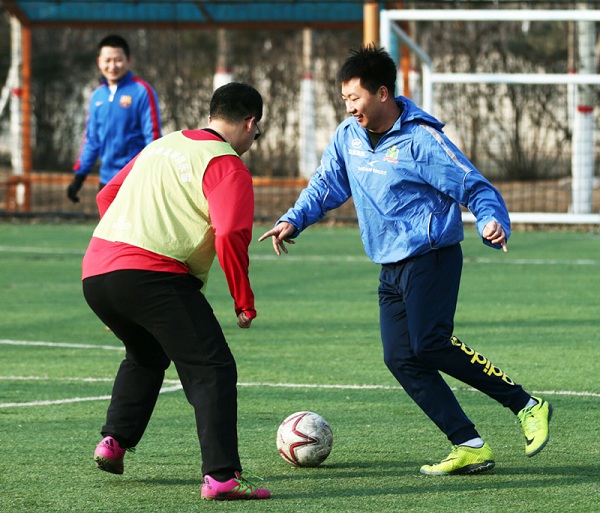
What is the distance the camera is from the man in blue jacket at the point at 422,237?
5.19 meters

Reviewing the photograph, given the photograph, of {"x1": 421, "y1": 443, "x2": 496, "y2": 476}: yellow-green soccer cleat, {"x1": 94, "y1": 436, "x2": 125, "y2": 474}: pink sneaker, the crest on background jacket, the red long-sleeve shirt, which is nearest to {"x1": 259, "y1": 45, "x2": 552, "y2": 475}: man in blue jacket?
{"x1": 421, "y1": 443, "x2": 496, "y2": 476}: yellow-green soccer cleat

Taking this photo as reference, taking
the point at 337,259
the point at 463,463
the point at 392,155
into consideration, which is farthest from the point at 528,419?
the point at 337,259

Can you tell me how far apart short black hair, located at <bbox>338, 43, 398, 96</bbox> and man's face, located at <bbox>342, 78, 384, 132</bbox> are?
0.07 ft

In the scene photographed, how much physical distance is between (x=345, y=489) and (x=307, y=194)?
1358 mm

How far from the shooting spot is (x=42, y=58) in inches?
1140

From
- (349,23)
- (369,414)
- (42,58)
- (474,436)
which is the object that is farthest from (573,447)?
(42,58)

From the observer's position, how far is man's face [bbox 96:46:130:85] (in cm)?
1024

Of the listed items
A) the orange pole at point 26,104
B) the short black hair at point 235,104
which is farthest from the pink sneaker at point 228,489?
the orange pole at point 26,104

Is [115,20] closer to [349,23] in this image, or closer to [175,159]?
[349,23]

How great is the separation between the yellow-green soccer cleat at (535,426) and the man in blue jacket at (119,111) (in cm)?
561

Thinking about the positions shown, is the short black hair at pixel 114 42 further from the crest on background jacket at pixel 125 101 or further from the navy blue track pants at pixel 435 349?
the navy blue track pants at pixel 435 349

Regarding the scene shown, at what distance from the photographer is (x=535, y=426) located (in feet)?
17.0

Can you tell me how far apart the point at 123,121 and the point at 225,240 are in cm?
603

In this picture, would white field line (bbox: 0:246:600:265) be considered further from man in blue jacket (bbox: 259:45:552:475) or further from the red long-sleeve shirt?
the red long-sleeve shirt
